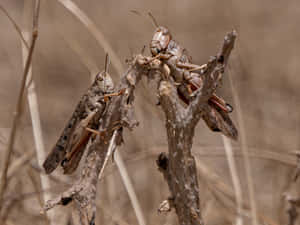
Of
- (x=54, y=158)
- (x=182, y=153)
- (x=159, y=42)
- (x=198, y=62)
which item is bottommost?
(x=182, y=153)

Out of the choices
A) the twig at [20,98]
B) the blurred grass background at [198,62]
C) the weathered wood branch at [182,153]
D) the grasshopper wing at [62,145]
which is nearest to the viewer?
the weathered wood branch at [182,153]

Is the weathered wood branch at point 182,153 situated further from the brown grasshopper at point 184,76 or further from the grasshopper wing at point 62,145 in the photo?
the grasshopper wing at point 62,145

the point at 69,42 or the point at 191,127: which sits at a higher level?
the point at 69,42

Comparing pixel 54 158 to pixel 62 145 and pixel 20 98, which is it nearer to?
pixel 62 145

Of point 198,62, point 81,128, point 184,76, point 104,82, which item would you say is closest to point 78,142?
point 81,128

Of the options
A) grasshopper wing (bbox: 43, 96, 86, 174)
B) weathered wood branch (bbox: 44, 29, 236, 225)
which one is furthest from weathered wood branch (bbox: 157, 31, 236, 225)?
grasshopper wing (bbox: 43, 96, 86, 174)

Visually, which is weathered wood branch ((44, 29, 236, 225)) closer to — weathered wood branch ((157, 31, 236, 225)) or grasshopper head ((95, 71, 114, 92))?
weathered wood branch ((157, 31, 236, 225))

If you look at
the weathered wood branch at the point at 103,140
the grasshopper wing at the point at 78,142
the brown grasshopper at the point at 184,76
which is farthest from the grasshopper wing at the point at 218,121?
the grasshopper wing at the point at 78,142

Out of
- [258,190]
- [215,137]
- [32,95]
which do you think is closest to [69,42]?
[32,95]

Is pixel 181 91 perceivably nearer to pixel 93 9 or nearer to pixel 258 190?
pixel 258 190
